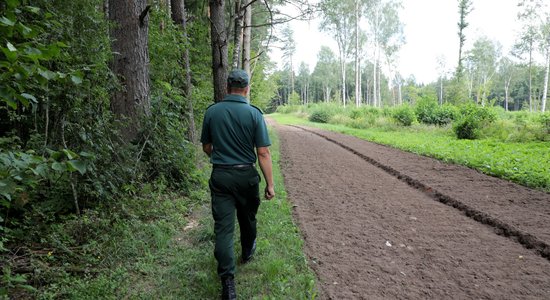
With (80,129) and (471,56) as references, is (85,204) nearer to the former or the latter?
(80,129)

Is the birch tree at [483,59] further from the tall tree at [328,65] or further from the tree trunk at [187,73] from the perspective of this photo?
the tree trunk at [187,73]

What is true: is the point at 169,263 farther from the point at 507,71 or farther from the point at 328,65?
the point at 507,71

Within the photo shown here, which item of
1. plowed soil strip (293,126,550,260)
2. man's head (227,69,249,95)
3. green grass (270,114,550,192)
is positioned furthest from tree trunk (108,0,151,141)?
green grass (270,114,550,192)

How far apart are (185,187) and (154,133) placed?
1.19 metres

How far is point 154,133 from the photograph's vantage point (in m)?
5.56

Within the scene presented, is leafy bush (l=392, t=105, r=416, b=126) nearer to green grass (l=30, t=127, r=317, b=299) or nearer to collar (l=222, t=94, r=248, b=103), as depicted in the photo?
green grass (l=30, t=127, r=317, b=299)

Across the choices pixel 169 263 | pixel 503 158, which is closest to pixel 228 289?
pixel 169 263

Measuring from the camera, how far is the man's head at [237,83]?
3.14m

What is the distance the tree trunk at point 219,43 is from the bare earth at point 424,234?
298cm

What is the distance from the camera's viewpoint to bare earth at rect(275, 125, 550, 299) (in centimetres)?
334

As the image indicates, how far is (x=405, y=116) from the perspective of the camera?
21406 millimetres

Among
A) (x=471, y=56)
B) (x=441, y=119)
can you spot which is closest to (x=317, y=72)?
(x=471, y=56)

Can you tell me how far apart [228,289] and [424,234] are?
3.11 metres

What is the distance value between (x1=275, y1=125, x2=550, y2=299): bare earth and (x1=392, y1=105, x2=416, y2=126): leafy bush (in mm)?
13599
